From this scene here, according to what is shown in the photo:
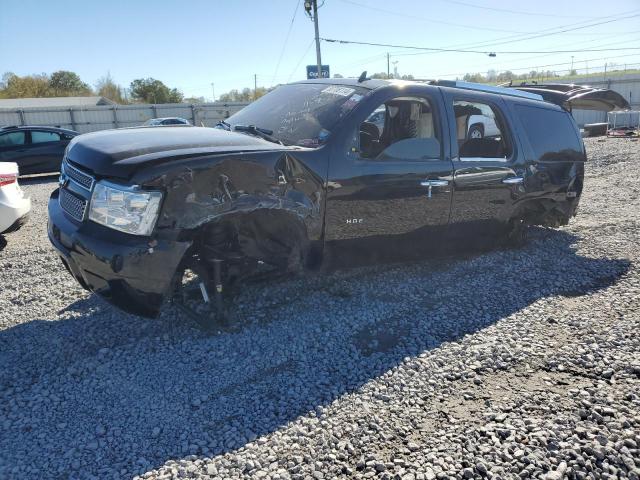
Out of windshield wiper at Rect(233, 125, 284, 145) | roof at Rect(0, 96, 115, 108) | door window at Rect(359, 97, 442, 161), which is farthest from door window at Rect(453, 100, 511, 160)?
roof at Rect(0, 96, 115, 108)

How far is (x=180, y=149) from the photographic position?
3.28m

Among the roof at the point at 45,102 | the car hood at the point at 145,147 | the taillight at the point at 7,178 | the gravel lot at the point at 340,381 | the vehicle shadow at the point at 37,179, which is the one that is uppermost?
the roof at the point at 45,102

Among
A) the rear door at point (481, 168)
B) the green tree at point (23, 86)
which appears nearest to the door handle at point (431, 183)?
the rear door at point (481, 168)

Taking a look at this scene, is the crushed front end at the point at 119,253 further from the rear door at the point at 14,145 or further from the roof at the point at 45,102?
the roof at the point at 45,102

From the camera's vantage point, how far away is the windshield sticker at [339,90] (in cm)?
432

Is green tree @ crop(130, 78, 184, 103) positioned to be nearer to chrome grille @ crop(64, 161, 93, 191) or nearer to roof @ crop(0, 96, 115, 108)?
roof @ crop(0, 96, 115, 108)

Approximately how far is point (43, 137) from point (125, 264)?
1222 centimetres

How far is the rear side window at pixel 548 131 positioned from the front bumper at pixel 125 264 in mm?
4023

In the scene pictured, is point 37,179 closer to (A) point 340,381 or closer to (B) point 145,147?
(B) point 145,147

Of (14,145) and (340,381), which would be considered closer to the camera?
(340,381)

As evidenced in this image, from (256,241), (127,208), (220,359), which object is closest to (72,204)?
(127,208)

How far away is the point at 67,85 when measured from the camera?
6700 cm

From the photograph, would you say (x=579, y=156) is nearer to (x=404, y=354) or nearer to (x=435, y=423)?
(x=404, y=354)

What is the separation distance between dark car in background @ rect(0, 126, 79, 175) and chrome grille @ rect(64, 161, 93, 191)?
1064 cm
